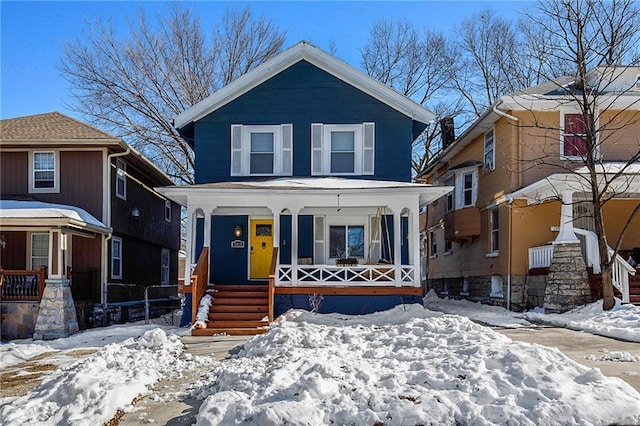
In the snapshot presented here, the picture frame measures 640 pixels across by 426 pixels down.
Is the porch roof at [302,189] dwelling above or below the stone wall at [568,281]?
above

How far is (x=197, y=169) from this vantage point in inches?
572

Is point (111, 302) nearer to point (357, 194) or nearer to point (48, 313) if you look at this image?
point (48, 313)

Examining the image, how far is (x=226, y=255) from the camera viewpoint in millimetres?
14250

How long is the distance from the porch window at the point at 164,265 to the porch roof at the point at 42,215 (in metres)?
7.40

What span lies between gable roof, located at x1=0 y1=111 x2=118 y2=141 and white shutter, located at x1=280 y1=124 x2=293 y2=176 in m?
4.77

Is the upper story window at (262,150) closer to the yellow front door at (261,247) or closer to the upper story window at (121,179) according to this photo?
the yellow front door at (261,247)

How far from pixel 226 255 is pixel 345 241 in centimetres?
346


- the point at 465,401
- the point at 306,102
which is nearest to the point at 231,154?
the point at 306,102

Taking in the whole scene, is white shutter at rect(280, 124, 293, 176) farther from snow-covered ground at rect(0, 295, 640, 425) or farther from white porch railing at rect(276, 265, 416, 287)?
snow-covered ground at rect(0, 295, 640, 425)

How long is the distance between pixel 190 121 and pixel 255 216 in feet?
11.1

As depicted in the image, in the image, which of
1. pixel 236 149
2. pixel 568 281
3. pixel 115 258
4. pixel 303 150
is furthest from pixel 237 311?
pixel 568 281

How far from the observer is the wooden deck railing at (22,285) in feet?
39.3

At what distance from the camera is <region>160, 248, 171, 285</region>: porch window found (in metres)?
20.9

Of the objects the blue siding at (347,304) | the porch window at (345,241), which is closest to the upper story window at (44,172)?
the blue siding at (347,304)
